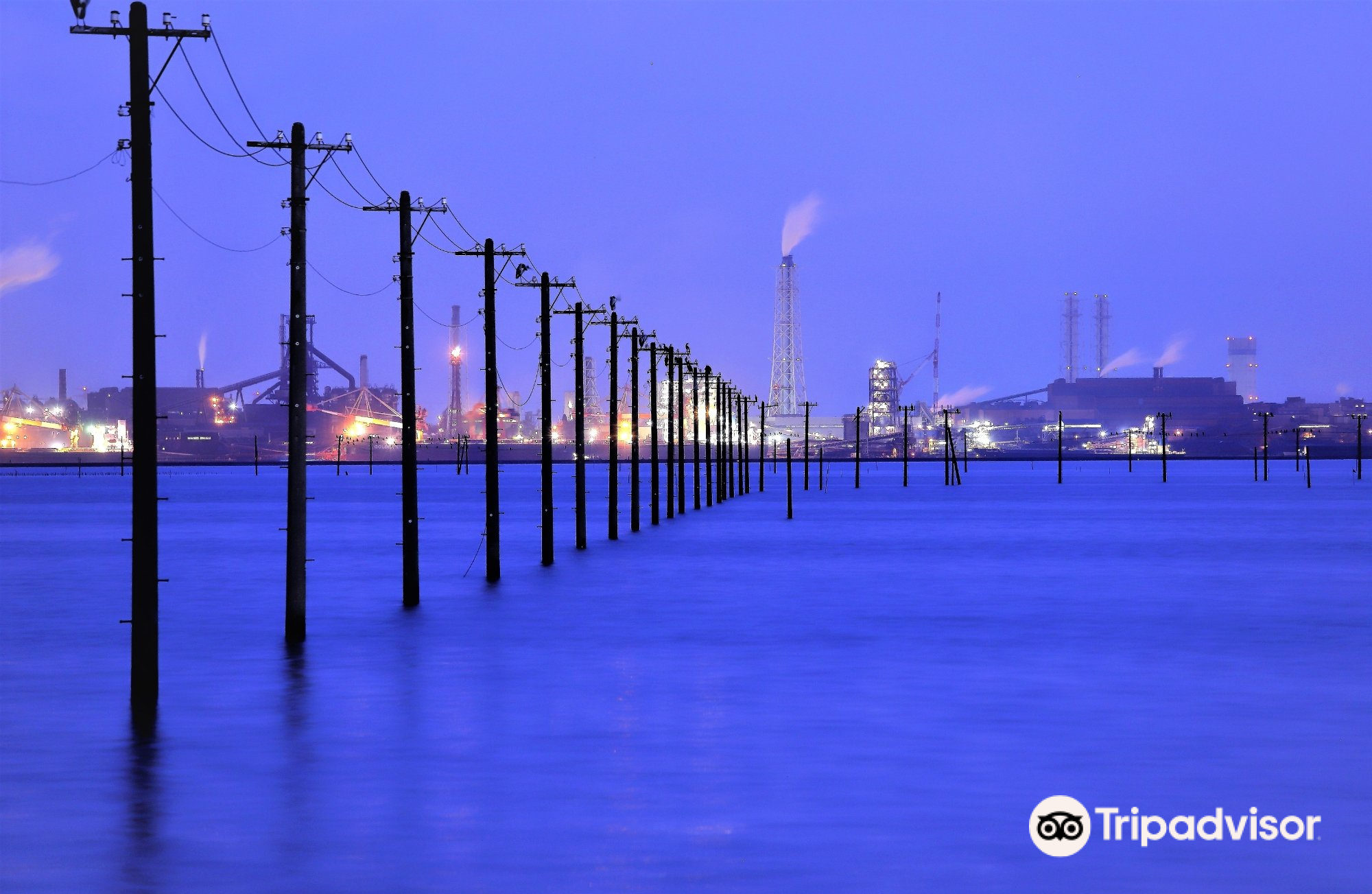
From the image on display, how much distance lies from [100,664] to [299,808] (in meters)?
13.2

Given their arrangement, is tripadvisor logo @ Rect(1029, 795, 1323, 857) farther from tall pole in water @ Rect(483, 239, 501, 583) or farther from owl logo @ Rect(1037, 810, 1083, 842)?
tall pole in water @ Rect(483, 239, 501, 583)

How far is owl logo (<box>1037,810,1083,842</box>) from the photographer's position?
473 inches

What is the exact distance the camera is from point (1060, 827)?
40.4 feet

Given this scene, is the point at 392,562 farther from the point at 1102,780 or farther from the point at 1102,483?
the point at 1102,483

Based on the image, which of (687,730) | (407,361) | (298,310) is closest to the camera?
(687,730)

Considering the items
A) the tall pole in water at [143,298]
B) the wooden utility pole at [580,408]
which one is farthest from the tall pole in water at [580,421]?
the tall pole in water at [143,298]

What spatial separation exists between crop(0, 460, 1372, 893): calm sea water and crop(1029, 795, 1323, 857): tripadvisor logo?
19 cm

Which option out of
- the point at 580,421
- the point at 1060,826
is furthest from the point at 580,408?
the point at 1060,826

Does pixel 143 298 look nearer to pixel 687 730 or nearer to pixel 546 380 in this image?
pixel 687 730

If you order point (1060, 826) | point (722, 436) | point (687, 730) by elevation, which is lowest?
point (687, 730)

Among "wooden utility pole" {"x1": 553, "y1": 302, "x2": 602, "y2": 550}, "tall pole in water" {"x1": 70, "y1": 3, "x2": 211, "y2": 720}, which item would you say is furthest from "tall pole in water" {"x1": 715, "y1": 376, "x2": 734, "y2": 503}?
"tall pole in water" {"x1": 70, "y1": 3, "x2": 211, "y2": 720}

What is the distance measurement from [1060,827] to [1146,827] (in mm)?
621

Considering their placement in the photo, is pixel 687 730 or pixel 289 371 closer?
pixel 687 730

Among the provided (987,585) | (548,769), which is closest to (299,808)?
(548,769)
